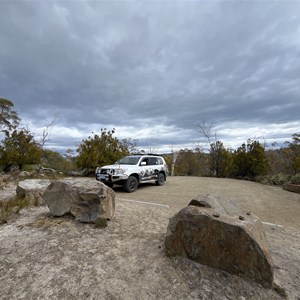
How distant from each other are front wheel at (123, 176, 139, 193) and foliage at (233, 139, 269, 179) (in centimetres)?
878

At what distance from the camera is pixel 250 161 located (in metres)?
12.8

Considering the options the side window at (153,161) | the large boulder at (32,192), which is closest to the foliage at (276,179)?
the side window at (153,161)

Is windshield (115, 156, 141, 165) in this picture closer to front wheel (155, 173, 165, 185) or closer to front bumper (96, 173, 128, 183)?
front bumper (96, 173, 128, 183)

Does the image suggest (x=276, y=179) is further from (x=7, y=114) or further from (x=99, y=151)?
(x=7, y=114)

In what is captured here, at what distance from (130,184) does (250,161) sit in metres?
9.15

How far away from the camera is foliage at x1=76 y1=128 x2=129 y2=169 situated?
11.7 metres

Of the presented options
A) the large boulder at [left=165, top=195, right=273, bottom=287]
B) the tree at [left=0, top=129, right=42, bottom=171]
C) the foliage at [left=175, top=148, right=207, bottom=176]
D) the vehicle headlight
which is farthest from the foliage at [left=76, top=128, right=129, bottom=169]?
the foliage at [left=175, top=148, right=207, bottom=176]

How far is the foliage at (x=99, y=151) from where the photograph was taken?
11.7 metres

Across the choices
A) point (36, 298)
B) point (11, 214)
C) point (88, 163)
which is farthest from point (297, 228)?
point (88, 163)


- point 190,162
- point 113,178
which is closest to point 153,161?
point 113,178

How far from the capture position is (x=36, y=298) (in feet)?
6.55

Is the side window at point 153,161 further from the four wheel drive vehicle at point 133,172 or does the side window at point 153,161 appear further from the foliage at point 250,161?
the foliage at point 250,161

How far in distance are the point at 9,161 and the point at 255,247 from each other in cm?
1340

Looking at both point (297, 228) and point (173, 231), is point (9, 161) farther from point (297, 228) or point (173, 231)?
point (297, 228)
